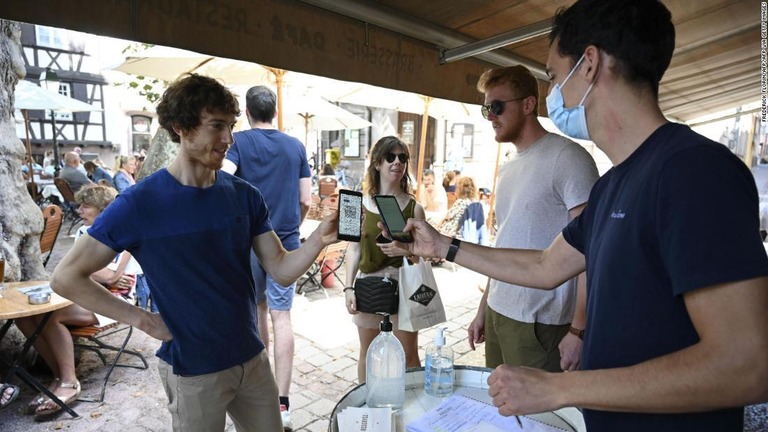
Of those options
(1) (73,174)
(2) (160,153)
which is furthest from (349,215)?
(1) (73,174)

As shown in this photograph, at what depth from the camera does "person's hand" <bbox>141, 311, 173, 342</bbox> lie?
75.0 inches

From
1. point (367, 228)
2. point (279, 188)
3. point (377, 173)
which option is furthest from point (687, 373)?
point (279, 188)

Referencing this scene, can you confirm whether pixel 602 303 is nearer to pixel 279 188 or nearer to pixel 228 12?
pixel 228 12

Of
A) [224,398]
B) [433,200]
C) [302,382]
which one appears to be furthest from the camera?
[433,200]

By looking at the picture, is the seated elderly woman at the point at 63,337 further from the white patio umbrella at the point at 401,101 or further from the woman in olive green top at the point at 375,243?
the white patio umbrella at the point at 401,101

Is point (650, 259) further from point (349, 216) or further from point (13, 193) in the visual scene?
point (13, 193)

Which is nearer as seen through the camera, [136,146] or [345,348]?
[345,348]

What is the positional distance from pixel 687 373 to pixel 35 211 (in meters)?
5.63

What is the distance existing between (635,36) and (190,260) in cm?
177

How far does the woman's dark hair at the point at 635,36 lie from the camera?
3.59 feet

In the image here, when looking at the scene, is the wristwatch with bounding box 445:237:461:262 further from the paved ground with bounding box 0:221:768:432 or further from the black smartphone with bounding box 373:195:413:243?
the paved ground with bounding box 0:221:768:432

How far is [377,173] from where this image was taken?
3479mm

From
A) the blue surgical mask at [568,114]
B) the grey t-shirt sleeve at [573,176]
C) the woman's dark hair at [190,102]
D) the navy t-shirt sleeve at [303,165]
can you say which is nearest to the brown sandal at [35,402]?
the navy t-shirt sleeve at [303,165]

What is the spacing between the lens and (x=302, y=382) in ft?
13.3
